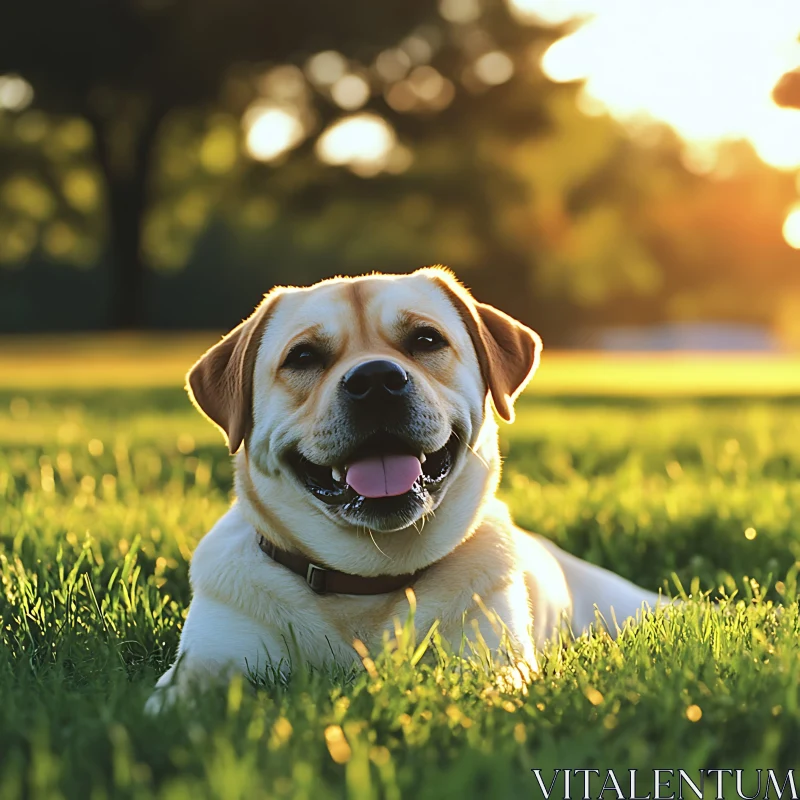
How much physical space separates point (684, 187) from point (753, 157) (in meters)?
16.6

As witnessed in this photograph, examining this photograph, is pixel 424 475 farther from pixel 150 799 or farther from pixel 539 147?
pixel 539 147

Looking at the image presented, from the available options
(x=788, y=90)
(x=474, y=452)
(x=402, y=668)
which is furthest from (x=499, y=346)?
(x=788, y=90)

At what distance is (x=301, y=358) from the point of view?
13.1 ft

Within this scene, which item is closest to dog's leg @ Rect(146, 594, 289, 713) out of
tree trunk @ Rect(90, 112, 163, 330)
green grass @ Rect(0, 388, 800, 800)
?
green grass @ Rect(0, 388, 800, 800)

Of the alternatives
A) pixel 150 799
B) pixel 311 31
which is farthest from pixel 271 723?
pixel 311 31

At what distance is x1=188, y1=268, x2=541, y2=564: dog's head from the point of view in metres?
3.67

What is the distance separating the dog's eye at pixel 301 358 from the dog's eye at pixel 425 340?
1.12 ft

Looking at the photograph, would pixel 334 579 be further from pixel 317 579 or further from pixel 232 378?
pixel 232 378

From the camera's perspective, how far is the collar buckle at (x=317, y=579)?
3.73 metres

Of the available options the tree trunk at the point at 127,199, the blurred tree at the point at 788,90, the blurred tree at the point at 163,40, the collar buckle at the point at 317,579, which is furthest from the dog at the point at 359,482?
the tree trunk at the point at 127,199

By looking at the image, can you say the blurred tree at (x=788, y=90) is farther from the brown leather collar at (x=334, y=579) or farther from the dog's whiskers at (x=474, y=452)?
the brown leather collar at (x=334, y=579)

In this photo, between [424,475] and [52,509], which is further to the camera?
[52,509]

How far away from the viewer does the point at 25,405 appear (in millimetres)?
13367

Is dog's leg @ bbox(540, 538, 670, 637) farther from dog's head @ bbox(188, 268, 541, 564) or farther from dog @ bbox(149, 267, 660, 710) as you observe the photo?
dog's head @ bbox(188, 268, 541, 564)
